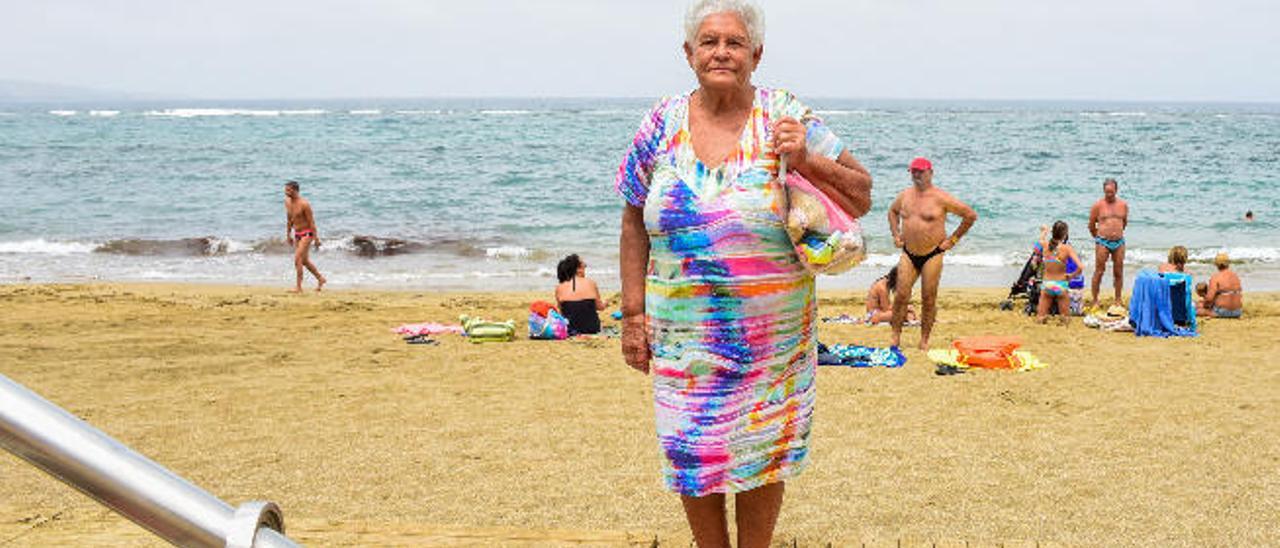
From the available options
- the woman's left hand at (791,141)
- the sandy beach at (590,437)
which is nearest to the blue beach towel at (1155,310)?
the sandy beach at (590,437)

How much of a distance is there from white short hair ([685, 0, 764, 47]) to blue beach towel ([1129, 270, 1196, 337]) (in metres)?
9.13

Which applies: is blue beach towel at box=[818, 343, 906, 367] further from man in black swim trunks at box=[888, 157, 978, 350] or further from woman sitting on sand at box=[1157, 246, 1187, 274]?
woman sitting on sand at box=[1157, 246, 1187, 274]

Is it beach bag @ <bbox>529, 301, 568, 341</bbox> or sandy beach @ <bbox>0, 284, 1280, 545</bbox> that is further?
beach bag @ <bbox>529, 301, 568, 341</bbox>

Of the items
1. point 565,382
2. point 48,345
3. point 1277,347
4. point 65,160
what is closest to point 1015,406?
point 565,382

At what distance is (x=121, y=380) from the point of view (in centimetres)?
822

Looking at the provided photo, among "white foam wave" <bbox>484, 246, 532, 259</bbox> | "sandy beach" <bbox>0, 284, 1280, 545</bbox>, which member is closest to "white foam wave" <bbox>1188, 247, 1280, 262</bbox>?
"sandy beach" <bbox>0, 284, 1280, 545</bbox>

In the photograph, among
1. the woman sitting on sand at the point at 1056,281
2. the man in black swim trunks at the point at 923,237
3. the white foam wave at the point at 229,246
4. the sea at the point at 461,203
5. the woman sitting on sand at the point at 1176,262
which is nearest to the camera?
the man in black swim trunks at the point at 923,237

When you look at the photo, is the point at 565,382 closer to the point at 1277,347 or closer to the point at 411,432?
Answer: the point at 411,432

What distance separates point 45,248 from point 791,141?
67.5ft

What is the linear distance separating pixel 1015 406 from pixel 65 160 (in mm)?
40833

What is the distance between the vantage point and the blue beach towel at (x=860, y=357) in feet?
29.0

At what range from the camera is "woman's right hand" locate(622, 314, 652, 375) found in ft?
9.32

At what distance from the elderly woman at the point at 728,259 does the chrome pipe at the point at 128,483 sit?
1.83 meters

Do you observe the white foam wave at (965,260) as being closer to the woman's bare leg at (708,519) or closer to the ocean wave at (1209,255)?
the ocean wave at (1209,255)
